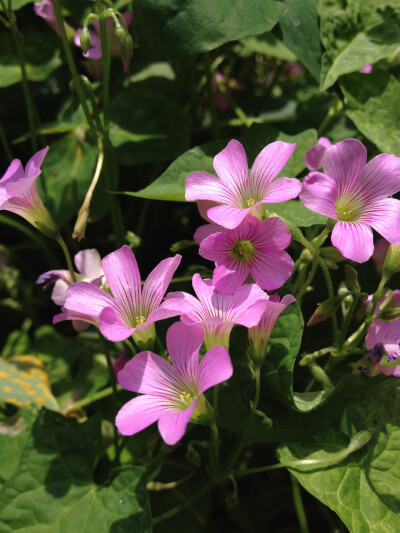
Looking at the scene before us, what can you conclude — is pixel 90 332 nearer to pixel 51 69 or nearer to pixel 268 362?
pixel 268 362

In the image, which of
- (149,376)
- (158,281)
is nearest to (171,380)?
(149,376)

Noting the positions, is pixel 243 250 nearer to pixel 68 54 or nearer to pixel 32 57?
pixel 68 54

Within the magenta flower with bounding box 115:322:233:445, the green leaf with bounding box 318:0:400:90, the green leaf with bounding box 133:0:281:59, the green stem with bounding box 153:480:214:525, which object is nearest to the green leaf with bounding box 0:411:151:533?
the green stem with bounding box 153:480:214:525

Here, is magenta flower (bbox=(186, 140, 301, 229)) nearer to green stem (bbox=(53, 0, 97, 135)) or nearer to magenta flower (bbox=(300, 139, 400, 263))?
magenta flower (bbox=(300, 139, 400, 263))

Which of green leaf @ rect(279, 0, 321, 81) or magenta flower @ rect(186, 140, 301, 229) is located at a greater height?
green leaf @ rect(279, 0, 321, 81)

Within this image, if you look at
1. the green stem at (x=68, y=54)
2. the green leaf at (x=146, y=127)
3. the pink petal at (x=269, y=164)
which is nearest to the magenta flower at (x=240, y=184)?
the pink petal at (x=269, y=164)

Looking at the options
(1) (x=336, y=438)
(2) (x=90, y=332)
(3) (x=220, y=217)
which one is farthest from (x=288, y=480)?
(3) (x=220, y=217)

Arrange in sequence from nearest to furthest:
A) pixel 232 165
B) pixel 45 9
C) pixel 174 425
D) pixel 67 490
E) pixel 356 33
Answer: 1. pixel 174 425
2. pixel 232 165
3. pixel 67 490
4. pixel 356 33
5. pixel 45 9
